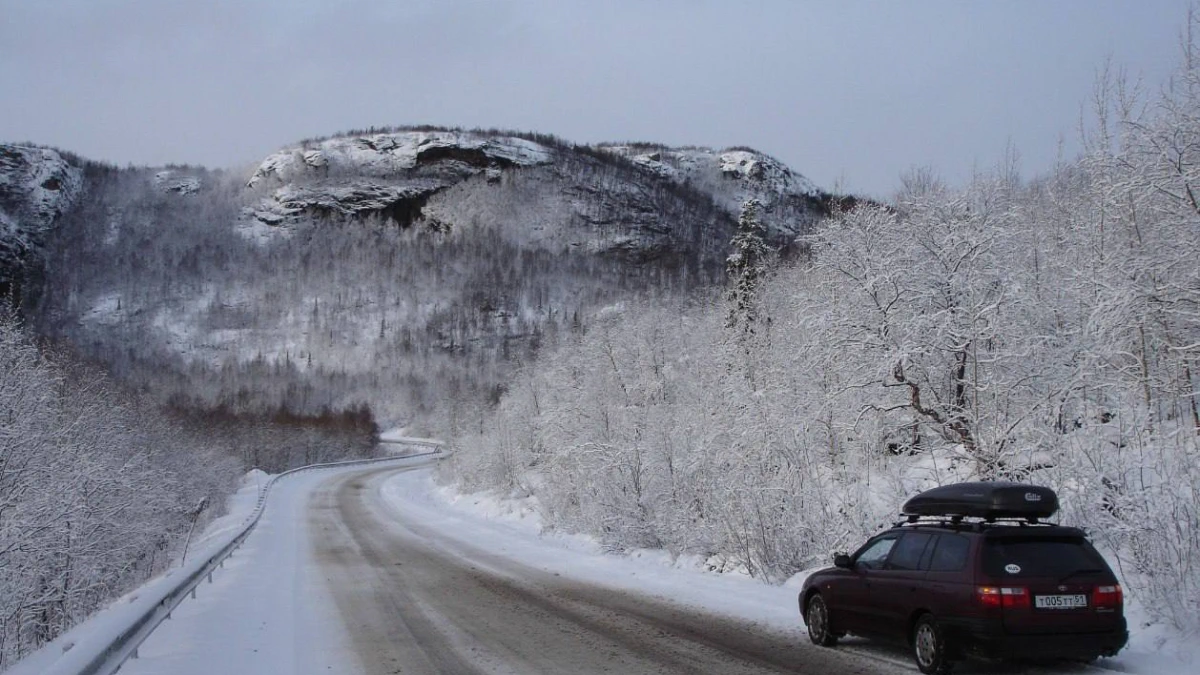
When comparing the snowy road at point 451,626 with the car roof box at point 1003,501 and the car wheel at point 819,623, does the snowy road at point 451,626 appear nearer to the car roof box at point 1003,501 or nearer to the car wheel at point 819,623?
the car wheel at point 819,623

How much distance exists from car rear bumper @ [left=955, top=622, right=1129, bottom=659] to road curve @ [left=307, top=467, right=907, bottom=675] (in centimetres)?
121

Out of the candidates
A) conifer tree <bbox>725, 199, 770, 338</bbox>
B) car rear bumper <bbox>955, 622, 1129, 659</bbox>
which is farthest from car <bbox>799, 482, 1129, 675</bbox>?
conifer tree <bbox>725, 199, 770, 338</bbox>

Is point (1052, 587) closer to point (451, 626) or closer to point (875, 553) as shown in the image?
point (875, 553)

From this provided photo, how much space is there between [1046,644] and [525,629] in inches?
246

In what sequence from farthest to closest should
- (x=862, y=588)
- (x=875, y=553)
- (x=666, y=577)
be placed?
(x=666, y=577), (x=875, y=553), (x=862, y=588)

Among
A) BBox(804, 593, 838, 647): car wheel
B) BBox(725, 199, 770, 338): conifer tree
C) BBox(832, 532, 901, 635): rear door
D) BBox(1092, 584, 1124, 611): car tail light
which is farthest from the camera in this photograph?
BBox(725, 199, 770, 338): conifer tree

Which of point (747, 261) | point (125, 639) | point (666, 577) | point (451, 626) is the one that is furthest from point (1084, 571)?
point (747, 261)

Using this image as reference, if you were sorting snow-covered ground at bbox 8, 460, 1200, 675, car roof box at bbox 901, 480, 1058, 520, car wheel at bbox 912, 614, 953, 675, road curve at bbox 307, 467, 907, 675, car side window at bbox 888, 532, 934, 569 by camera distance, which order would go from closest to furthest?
car wheel at bbox 912, 614, 953, 675
car roof box at bbox 901, 480, 1058, 520
snow-covered ground at bbox 8, 460, 1200, 675
car side window at bbox 888, 532, 934, 569
road curve at bbox 307, 467, 907, 675

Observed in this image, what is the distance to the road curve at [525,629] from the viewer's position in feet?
29.3

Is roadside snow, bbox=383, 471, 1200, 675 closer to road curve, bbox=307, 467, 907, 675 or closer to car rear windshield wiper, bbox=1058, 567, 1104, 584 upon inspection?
road curve, bbox=307, 467, 907, 675

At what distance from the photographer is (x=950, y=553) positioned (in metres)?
8.16

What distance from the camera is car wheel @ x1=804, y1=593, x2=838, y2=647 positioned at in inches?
383

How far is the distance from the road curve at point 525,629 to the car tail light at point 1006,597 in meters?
1.44

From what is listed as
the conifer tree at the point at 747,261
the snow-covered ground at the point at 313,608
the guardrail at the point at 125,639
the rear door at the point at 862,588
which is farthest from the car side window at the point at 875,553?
the conifer tree at the point at 747,261
